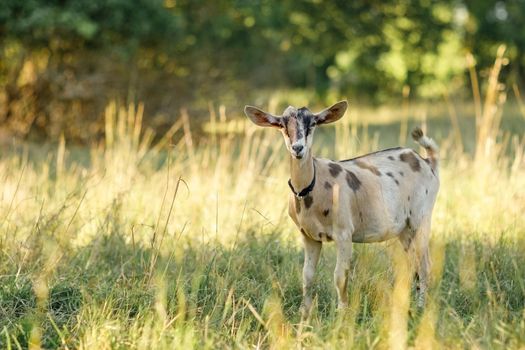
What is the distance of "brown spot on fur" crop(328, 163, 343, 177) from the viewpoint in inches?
195

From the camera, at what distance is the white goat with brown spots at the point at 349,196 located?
468cm

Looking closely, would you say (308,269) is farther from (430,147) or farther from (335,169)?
(430,147)

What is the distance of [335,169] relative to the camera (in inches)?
197

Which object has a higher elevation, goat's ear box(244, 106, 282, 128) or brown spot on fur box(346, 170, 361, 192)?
goat's ear box(244, 106, 282, 128)

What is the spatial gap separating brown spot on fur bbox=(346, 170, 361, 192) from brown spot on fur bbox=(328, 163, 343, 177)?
0.19ft

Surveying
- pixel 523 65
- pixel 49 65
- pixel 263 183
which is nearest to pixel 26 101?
pixel 49 65

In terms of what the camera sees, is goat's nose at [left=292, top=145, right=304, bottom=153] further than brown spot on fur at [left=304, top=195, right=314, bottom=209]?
No

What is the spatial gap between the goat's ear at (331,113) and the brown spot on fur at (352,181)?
430 millimetres

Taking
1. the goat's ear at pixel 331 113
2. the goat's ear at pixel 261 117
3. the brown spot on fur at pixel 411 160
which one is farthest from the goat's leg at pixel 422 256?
the goat's ear at pixel 261 117

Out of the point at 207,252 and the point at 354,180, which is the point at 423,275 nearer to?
the point at 354,180

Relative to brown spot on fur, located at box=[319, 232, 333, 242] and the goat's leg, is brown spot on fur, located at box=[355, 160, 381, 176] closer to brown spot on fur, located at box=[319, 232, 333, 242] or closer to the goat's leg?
the goat's leg

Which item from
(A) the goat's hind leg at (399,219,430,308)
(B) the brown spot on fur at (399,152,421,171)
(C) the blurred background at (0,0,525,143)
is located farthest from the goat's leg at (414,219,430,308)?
(C) the blurred background at (0,0,525,143)

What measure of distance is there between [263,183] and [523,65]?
2014cm

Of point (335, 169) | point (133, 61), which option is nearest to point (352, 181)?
point (335, 169)
